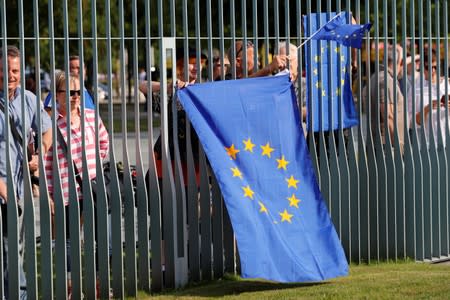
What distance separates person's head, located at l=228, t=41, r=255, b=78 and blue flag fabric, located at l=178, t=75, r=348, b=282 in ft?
0.96

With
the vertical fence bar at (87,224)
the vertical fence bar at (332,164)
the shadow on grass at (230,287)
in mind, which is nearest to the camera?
the vertical fence bar at (87,224)

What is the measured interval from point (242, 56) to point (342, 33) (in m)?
0.77

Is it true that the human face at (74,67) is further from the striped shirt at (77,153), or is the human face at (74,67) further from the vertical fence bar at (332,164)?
the vertical fence bar at (332,164)

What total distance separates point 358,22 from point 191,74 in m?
1.41

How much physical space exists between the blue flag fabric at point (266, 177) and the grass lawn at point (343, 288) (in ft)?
0.44

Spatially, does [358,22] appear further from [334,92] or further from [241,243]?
[241,243]

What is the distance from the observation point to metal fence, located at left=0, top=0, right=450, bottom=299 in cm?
715

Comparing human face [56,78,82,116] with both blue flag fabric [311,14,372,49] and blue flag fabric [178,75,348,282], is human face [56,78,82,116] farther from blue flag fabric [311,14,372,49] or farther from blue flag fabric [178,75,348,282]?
blue flag fabric [311,14,372,49]

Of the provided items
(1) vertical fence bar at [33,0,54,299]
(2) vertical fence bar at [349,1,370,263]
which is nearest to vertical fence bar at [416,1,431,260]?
(2) vertical fence bar at [349,1,370,263]

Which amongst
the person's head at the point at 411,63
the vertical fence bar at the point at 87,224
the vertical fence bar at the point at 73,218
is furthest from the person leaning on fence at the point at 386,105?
the vertical fence bar at the point at 73,218

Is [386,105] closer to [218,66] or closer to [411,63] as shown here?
[411,63]

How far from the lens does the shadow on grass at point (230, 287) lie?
7645 millimetres

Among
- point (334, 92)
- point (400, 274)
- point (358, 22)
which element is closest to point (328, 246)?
point (400, 274)

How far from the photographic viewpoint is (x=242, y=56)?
26.8 ft
